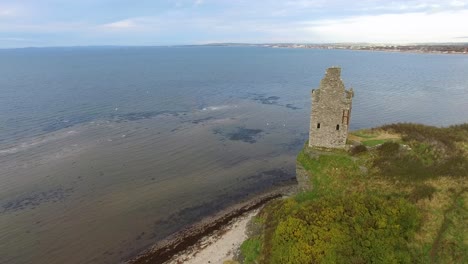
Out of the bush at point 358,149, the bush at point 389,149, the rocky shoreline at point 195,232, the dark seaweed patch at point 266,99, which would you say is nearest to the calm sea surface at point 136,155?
the dark seaweed patch at point 266,99

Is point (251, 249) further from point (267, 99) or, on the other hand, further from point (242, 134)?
point (267, 99)

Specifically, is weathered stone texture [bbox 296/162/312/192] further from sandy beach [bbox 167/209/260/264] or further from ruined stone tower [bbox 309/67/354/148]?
sandy beach [bbox 167/209/260/264]

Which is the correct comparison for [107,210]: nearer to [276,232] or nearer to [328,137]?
[276,232]

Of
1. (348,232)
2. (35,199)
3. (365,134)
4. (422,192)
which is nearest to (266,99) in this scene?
(365,134)

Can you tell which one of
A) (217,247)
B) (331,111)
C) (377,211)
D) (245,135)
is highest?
(331,111)

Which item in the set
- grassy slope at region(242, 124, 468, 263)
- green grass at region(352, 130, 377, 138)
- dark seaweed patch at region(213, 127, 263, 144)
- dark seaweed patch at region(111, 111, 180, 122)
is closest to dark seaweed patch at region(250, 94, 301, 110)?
dark seaweed patch at region(213, 127, 263, 144)

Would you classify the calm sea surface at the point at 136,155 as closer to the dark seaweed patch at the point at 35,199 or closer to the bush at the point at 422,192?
the dark seaweed patch at the point at 35,199
